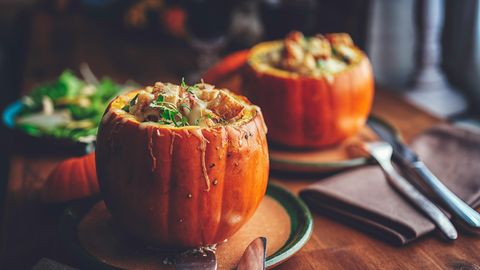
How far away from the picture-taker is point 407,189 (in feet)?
4.02

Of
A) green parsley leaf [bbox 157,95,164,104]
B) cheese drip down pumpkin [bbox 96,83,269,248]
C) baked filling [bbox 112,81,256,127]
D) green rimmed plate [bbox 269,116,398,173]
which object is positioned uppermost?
green parsley leaf [bbox 157,95,164,104]

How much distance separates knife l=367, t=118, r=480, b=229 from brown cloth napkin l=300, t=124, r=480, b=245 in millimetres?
48

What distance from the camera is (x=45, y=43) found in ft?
8.09

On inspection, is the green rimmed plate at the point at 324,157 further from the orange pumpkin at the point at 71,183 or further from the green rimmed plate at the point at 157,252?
the orange pumpkin at the point at 71,183

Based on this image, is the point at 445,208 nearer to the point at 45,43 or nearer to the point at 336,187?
the point at 336,187

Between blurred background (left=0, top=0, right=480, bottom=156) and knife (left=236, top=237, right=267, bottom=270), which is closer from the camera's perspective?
knife (left=236, top=237, right=267, bottom=270)

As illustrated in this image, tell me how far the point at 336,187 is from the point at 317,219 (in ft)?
0.29

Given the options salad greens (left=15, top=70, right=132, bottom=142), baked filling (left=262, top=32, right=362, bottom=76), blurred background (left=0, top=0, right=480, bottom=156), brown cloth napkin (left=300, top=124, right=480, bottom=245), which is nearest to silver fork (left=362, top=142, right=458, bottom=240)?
brown cloth napkin (left=300, top=124, right=480, bottom=245)

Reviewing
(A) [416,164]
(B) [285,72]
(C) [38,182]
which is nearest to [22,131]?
(C) [38,182]

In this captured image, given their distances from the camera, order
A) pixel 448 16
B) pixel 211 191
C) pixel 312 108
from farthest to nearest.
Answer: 1. pixel 448 16
2. pixel 312 108
3. pixel 211 191

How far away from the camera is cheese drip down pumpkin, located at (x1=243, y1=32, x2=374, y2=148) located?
141 centimetres

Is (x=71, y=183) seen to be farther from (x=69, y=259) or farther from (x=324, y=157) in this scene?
(x=324, y=157)

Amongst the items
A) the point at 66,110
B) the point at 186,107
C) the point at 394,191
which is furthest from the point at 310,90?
the point at 66,110

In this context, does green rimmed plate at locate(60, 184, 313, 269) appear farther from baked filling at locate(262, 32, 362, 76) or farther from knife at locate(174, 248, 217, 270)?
baked filling at locate(262, 32, 362, 76)
